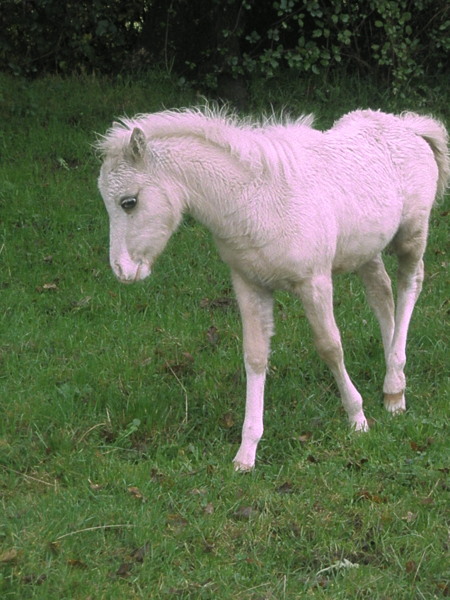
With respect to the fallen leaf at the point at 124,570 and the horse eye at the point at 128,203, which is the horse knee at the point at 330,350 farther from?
the fallen leaf at the point at 124,570

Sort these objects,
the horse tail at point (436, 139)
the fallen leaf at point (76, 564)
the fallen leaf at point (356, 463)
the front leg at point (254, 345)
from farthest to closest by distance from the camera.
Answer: the horse tail at point (436, 139), the front leg at point (254, 345), the fallen leaf at point (356, 463), the fallen leaf at point (76, 564)

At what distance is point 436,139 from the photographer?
6.46 m

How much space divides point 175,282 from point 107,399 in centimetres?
211

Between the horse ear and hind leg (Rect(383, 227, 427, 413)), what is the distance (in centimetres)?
197

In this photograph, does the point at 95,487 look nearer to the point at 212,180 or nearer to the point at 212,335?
the point at 212,180

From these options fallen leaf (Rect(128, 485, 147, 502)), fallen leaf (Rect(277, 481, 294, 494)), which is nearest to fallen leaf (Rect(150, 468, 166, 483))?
fallen leaf (Rect(128, 485, 147, 502))

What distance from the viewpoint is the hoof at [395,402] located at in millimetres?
6095

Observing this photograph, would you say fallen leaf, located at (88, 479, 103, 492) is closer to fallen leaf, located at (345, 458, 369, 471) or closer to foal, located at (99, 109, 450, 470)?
foal, located at (99, 109, 450, 470)

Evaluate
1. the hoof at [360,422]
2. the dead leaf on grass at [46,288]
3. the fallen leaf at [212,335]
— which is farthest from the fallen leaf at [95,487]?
the dead leaf on grass at [46,288]

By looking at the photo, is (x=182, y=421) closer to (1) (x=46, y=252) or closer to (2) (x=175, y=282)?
(2) (x=175, y=282)

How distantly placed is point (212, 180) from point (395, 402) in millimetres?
1936

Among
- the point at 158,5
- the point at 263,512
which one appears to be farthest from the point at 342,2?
the point at 263,512

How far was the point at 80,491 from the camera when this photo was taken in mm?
5023

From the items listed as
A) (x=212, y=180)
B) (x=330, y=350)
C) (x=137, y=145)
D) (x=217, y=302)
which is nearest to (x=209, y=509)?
(x=330, y=350)
